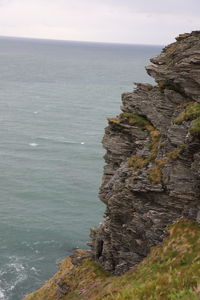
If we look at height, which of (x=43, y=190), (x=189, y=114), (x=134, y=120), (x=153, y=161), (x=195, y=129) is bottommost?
(x=43, y=190)

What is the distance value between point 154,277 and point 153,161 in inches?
524

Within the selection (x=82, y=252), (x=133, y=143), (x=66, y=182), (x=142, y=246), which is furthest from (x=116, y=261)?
(x=66, y=182)

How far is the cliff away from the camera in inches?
1395

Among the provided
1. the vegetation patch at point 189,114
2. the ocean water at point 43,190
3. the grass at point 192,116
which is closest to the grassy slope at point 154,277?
the grass at point 192,116

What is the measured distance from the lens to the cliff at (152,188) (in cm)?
3544

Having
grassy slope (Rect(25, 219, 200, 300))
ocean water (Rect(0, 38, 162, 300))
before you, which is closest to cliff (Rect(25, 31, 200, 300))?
grassy slope (Rect(25, 219, 200, 300))

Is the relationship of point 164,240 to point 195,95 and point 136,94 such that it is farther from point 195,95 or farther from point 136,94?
point 136,94

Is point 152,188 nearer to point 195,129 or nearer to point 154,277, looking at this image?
→ point 195,129

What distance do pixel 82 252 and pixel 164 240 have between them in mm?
17650

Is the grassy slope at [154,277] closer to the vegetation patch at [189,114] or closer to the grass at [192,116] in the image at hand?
the grass at [192,116]

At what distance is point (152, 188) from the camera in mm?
38438

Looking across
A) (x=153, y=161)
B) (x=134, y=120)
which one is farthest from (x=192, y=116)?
(x=134, y=120)

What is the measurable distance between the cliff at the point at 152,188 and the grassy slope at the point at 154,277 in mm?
118

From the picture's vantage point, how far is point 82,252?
5178 centimetres
